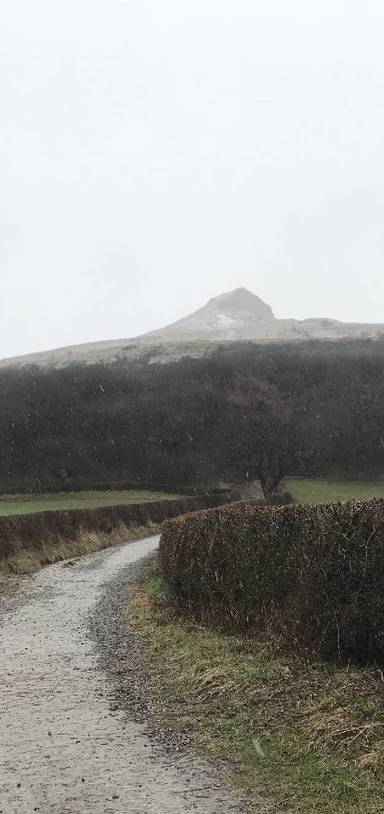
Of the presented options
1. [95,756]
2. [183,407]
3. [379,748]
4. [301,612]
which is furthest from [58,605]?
[183,407]

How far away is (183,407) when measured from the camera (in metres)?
109

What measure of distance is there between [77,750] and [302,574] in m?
3.73

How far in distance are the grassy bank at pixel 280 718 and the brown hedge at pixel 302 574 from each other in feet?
1.29

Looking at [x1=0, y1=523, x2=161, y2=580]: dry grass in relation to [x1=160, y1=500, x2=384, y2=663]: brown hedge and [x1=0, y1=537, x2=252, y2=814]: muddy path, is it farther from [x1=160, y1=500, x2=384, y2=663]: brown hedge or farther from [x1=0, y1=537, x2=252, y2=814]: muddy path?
[x1=160, y1=500, x2=384, y2=663]: brown hedge

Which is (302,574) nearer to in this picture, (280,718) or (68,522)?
(280,718)

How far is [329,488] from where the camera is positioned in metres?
74.5

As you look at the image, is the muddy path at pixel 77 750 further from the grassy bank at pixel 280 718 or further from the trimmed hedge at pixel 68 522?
the trimmed hedge at pixel 68 522

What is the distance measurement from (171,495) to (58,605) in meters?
51.5

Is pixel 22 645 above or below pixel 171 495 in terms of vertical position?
above

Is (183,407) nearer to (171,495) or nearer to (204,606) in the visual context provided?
(171,495)

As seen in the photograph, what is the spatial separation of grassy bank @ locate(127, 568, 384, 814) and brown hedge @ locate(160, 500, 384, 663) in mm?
393

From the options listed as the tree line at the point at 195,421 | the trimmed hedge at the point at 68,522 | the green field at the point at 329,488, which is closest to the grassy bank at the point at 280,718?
the trimmed hedge at the point at 68,522

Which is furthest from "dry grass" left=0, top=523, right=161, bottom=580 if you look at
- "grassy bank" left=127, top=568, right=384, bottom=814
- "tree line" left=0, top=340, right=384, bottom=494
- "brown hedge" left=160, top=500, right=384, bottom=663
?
"tree line" left=0, top=340, right=384, bottom=494

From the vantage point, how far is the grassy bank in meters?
6.03
